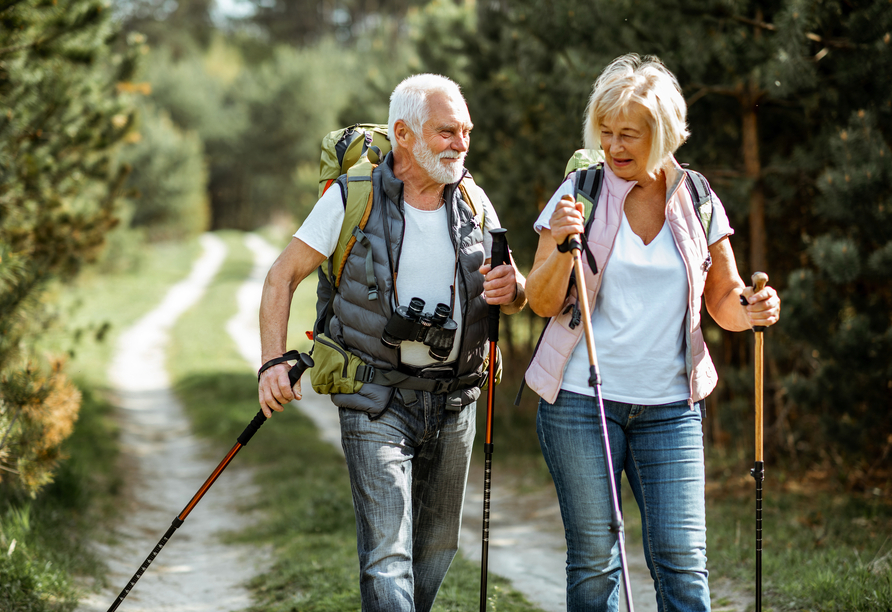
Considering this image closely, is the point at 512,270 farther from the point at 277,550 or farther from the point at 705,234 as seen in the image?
the point at 277,550

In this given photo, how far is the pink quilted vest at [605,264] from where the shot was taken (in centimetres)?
278

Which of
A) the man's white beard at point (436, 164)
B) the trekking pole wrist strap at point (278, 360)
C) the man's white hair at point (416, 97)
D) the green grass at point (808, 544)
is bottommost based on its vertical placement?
the green grass at point (808, 544)

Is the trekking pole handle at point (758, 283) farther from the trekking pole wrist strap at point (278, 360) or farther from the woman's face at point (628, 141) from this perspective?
the trekking pole wrist strap at point (278, 360)

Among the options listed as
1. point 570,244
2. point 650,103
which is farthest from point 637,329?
point 650,103

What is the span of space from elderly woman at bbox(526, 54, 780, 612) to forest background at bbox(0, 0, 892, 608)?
254cm

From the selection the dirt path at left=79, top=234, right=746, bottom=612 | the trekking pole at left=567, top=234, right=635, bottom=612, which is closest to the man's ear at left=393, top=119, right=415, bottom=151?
the trekking pole at left=567, top=234, right=635, bottom=612

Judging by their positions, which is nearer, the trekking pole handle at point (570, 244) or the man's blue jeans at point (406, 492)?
the trekking pole handle at point (570, 244)

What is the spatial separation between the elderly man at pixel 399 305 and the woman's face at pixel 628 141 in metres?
0.52

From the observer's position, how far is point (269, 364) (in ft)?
9.85

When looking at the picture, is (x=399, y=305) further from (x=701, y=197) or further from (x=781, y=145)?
(x=781, y=145)

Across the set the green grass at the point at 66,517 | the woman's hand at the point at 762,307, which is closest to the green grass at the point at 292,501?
the green grass at the point at 66,517

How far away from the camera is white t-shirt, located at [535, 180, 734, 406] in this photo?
276 centimetres

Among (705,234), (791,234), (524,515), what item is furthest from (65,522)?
(791,234)

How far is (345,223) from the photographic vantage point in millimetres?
3053
